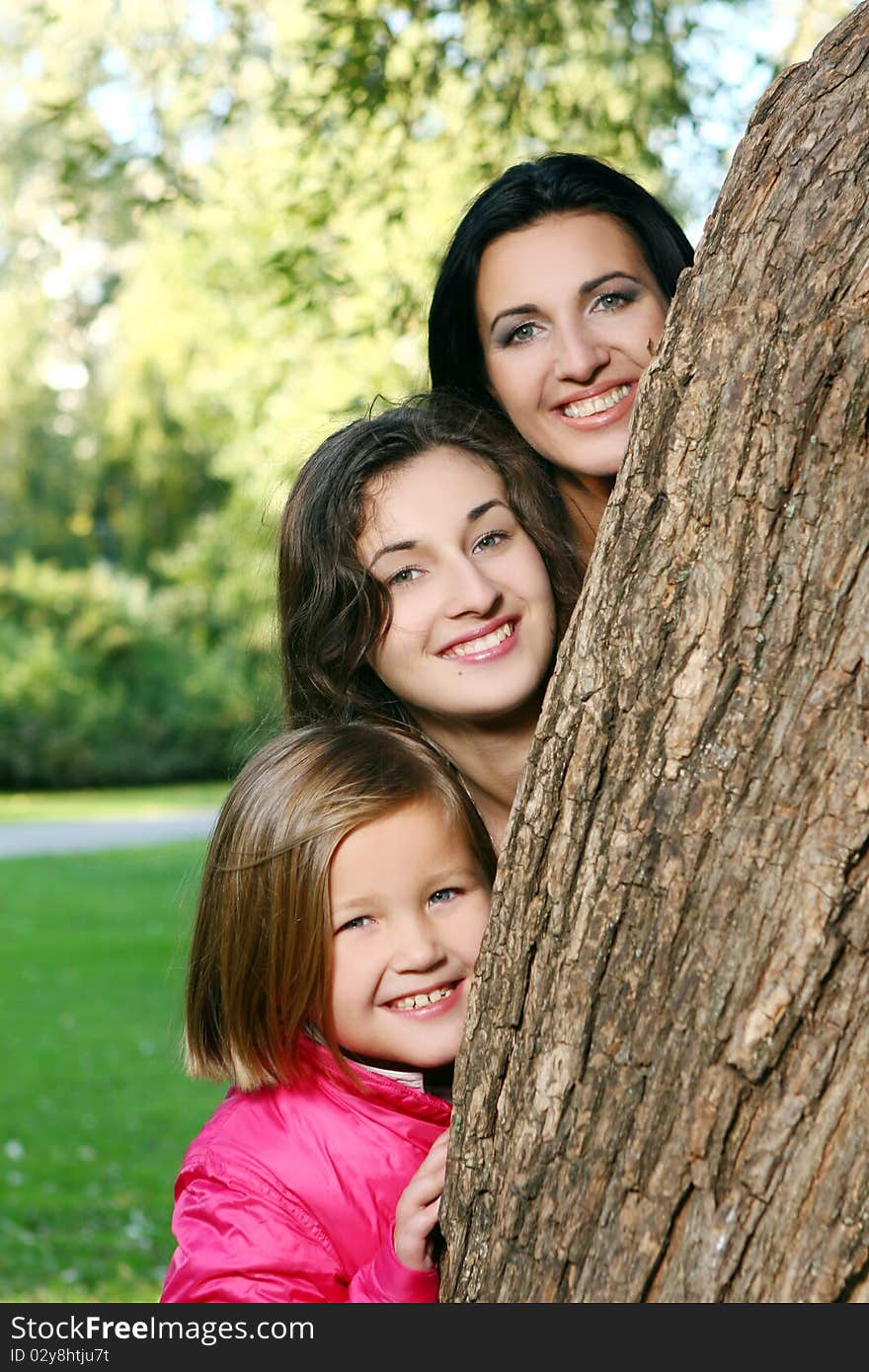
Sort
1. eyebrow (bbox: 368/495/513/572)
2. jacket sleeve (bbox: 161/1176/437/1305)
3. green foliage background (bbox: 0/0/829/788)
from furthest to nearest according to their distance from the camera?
green foliage background (bbox: 0/0/829/788) → eyebrow (bbox: 368/495/513/572) → jacket sleeve (bbox: 161/1176/437/1305)

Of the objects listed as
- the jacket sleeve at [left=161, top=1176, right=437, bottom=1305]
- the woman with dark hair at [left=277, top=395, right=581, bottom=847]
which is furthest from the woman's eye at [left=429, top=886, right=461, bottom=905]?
the jacket sleeve at [left=161, top=1176, right=437, bottom=1305]

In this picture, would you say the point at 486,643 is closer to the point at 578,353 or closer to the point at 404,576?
the point at 404,576

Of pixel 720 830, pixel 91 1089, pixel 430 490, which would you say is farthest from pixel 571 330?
pixel 91 1089

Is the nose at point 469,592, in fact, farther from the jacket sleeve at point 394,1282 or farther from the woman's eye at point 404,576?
the jacket sleeve at point 394,1282

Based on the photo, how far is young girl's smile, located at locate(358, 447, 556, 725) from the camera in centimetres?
249

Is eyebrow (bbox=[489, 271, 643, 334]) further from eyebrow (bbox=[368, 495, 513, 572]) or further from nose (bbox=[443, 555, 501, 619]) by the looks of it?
nose (bbox=[443, 555, 501, 619])

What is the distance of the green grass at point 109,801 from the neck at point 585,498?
1884 cm

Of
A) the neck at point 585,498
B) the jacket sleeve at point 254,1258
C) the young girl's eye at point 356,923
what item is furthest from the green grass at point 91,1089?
the neck at point 585,498

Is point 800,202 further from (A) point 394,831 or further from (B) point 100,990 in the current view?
(B) point 100,990

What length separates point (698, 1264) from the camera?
141 centimetres

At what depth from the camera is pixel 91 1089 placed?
8.72 m

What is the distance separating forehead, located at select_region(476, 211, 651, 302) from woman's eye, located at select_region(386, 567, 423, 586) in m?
0.64

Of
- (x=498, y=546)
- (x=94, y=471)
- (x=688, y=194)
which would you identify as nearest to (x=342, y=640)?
(x=498, y=546)

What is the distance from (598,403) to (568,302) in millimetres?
211
